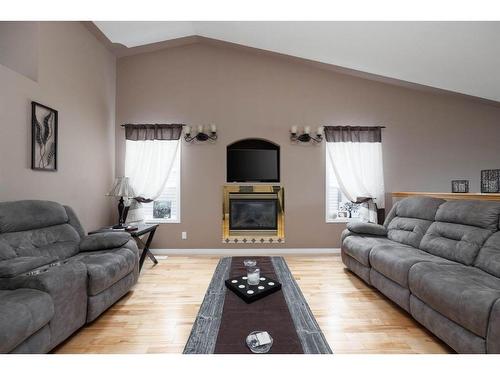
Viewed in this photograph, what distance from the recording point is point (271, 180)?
4.35 meters

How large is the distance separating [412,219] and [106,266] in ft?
11.3

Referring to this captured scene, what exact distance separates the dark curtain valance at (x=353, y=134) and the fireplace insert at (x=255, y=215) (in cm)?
152

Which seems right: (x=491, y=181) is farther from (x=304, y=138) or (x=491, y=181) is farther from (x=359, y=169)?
(x=304, y=138)

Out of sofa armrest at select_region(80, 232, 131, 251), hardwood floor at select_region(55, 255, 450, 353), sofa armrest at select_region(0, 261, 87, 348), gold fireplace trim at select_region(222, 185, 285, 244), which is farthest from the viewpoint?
gold fireplace trim at select_region(222, 185, 285, 244)

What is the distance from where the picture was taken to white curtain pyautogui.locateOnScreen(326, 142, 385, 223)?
4.28m

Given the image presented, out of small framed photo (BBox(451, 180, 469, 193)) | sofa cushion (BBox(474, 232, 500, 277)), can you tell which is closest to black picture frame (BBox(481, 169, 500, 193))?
small framed photo (BBox(451, 180, 469, 193))

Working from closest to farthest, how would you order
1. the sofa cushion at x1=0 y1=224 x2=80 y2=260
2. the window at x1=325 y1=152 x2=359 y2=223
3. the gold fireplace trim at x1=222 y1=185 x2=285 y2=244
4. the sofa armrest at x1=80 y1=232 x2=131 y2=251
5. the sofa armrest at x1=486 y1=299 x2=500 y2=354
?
the sofa armrest at x1=486 y1=299 x2=500 y2=354
the sofa cushion at x1=0 y1=224 x2=80 y2=260
the sofa armrest at x1=80 y1=232 x2=131 y2=251
the gold fireplace trim at x1=222 y1=185 x2=285 y2=244
the window at x1=325 y1=152 x2=359 y2=223

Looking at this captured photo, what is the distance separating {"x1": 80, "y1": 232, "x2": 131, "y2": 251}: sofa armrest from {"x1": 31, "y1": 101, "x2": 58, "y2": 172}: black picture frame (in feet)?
3.13

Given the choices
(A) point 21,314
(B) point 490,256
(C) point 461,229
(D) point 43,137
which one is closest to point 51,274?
(A) point 21,314

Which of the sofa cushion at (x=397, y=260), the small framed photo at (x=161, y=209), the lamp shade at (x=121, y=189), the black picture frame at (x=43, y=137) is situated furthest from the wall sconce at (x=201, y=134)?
the sofa cushion at (x=397, y=260)

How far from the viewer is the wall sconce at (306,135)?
14.0 ft

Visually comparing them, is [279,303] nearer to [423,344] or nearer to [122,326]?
[423,344]

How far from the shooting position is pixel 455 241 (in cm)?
247

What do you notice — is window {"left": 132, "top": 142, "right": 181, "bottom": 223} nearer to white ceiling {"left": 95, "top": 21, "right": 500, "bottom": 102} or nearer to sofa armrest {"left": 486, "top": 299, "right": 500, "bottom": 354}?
white ceiling {"left": 95, "top": 21, "right": 500, "bottom": 102}
